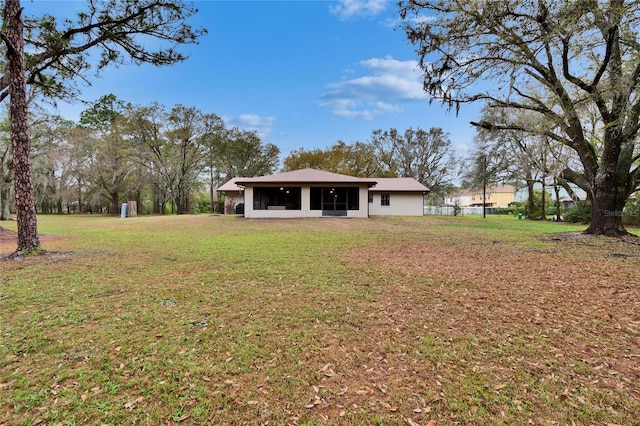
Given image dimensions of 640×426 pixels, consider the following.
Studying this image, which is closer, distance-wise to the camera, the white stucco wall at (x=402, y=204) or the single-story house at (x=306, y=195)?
the single-story house at (x=306, y=195)

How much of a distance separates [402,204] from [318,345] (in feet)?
75.7

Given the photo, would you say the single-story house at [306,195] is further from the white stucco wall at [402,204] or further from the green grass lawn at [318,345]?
the green grass lawn at [318,345]

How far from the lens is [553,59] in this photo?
916 centimetres

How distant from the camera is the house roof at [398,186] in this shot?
2430 centimetres

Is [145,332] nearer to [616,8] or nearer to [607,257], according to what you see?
[607,257]

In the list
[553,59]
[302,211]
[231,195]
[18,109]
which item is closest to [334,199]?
[302,211]

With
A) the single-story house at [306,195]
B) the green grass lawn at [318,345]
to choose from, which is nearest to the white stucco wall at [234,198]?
the single-story house at [306,195]

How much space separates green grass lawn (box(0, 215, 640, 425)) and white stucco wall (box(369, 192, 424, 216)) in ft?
Answer: 63.0

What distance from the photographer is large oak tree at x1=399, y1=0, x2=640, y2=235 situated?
24.7ft

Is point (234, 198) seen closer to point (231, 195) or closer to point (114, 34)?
point (231, 195)

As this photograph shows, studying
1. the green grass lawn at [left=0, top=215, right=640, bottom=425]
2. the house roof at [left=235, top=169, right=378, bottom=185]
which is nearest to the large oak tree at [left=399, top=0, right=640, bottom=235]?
the green grass lawn at [left=0, top=215, right=640, bottom=425]

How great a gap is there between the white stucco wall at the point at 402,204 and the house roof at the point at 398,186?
1.38 feet

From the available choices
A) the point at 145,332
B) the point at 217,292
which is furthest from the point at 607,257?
the point at 145,332

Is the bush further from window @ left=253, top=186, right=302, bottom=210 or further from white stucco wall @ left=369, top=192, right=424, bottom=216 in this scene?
window @ left=253, top=186, right=302, bottom=210
